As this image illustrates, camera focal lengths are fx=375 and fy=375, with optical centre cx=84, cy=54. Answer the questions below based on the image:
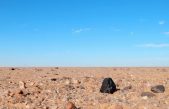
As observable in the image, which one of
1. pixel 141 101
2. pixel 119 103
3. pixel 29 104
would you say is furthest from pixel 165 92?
pixel 29 104

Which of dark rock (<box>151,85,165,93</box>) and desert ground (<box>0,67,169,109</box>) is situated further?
dark rock (<box>151,85,165,93</box>)

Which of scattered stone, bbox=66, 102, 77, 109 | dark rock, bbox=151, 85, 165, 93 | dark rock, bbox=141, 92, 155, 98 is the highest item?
dark rock, bbox=151, 85, 165, 93

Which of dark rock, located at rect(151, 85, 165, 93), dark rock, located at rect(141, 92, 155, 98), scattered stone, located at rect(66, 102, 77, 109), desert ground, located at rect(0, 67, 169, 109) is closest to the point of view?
scattered stone, located at rect(66, 102, 77, 109)

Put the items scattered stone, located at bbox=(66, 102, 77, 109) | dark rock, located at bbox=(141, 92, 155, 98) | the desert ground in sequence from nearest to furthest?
scattered stone, located at bbox=(66, 102, 77, 109) → the desert ground → dark rock, located at bbox=(141, 92, 155, 98)

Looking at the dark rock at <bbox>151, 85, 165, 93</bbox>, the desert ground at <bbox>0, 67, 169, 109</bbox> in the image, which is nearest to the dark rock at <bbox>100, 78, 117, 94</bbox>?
the desert ground at <bbox>0, 67, 169, 109</bbox>

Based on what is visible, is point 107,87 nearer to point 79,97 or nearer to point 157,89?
point 79,97

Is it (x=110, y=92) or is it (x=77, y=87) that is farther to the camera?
(x=77, y=87)

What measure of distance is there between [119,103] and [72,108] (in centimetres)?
166

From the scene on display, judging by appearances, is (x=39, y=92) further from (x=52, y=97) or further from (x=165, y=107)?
(x=165, y=107)

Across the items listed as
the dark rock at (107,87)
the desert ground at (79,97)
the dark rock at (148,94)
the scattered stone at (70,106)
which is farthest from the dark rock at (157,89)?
the scattered stone at (70,106)

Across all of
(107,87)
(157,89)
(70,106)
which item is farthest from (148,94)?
(70,106)

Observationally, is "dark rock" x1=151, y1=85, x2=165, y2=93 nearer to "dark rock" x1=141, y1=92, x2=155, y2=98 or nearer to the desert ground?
the desert ground

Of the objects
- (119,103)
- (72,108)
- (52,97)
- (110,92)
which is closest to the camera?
(72,108)

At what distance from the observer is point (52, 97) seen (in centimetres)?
1253
